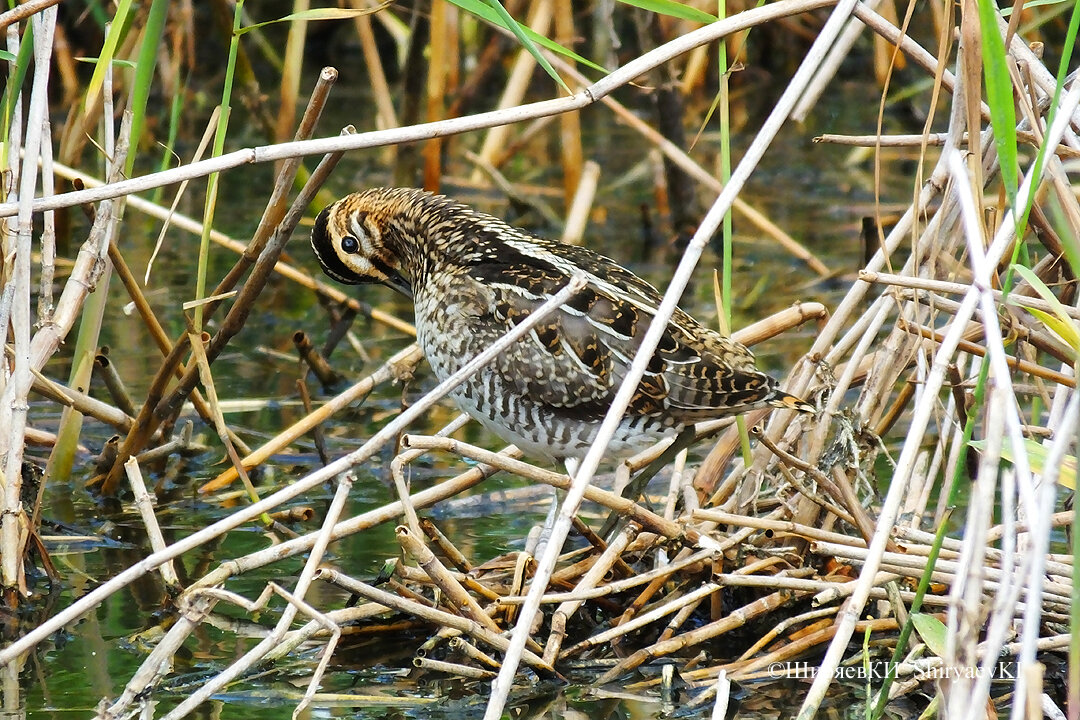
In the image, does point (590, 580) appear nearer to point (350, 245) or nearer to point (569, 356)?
point (569, 356)

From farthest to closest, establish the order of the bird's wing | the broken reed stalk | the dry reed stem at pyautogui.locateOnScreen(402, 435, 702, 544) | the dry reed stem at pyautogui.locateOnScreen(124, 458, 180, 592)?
the broken reed stalk
the bird's wing
the dry reed stem at pyautogui.locateOnScreen(124, 458, 180, 592)
the dry reed stem at pyautogui.locateOnScreen(402, 435, 702, 544)

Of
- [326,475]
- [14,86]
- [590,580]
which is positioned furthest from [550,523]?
[14,86]

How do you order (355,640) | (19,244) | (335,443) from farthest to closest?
(335,443) < (355,640) < (19,244)

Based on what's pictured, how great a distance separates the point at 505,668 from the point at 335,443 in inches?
106

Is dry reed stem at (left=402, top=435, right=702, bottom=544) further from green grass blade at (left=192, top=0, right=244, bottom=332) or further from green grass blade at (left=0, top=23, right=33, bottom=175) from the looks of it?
green grass blade at (left=0, top=23, right=33, bottom=175)

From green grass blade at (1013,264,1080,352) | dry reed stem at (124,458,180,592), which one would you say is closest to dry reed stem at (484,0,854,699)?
green grass blade at (1013,264,1080,352)

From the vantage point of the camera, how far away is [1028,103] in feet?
10.5

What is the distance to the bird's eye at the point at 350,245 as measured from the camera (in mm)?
4363

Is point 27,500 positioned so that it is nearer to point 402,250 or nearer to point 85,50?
point 402,250

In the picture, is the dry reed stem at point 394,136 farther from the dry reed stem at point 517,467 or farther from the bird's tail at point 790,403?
the bird's tail at point 790,403

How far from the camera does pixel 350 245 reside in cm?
439

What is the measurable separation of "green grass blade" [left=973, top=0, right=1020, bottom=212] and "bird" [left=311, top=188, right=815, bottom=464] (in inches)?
48.1

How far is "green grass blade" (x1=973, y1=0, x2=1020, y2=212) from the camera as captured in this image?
2.37 m

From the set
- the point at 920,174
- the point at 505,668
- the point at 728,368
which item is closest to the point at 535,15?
the point at 728,368
